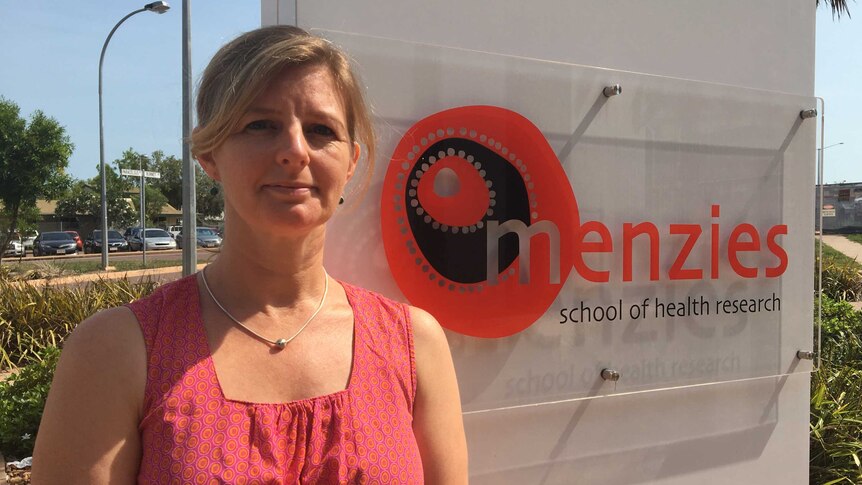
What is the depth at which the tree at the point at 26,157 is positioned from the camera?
23109mm

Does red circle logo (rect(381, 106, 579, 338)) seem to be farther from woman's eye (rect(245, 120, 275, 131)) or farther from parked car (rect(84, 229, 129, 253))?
parked car (rect(84, 229, 129, 253))

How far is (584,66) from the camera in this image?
2.64 metres

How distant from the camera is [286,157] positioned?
138cm

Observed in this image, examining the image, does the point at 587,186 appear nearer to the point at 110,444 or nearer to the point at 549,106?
the point at 549,106

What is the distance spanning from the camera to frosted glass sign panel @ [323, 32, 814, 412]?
2.29 meters

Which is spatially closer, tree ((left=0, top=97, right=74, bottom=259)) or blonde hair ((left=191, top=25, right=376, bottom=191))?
blonde hair ((left=191, top=25, right=376, bottom=191))

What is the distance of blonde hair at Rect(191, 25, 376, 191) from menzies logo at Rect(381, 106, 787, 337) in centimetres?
74

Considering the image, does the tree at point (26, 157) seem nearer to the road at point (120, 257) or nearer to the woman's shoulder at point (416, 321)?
the road at point (120, 257)

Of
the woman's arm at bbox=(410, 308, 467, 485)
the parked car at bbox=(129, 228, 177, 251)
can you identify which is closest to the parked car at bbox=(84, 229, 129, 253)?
the parked car at bbox=(129, 228, 177, 251)

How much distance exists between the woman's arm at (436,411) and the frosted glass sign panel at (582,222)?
645mm

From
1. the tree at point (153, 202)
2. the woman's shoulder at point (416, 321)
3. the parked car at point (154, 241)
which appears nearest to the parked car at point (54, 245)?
the parked car at point (154, 241)

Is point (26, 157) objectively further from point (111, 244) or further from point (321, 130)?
point (321, 130)

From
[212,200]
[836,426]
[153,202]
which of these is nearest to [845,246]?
[836,426]

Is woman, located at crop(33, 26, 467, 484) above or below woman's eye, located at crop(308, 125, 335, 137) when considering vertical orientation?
below
